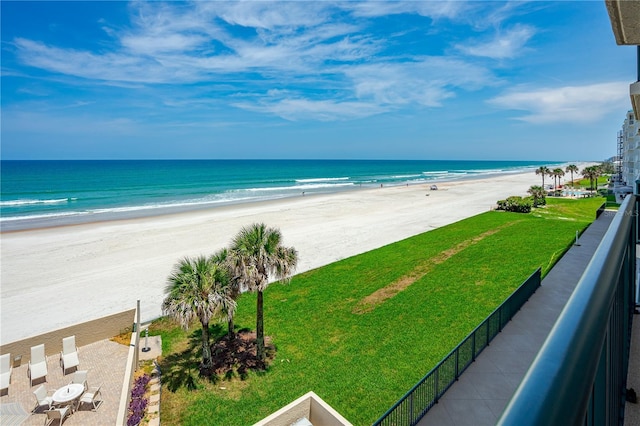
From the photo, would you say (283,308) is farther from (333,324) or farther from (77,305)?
(77,305)

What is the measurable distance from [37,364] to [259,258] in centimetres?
800

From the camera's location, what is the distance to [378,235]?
34562 millimetres

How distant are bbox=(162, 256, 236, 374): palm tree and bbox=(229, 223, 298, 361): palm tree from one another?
2.38 ft

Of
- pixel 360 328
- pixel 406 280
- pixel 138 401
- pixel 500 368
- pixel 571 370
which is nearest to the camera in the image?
pixel 571 370

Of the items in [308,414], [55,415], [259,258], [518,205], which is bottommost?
[308,414]

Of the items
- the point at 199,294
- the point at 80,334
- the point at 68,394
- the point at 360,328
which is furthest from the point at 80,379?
the point at 360,328

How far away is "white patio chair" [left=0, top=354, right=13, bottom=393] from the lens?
1153 cm

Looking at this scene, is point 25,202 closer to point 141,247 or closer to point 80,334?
point 141,247

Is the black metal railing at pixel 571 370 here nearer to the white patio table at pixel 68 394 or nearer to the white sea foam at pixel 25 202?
the white patio table at pixel 68 394

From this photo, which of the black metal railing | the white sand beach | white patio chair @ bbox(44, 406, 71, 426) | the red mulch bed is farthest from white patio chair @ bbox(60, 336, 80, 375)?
the black metal railing

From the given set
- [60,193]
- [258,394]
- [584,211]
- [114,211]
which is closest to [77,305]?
[258,394]

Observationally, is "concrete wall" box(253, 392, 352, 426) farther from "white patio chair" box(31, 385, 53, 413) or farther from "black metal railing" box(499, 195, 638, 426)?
"black metal railing" box(499, 195, 638, 426)

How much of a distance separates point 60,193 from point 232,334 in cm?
7670

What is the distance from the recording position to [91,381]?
1233cm
